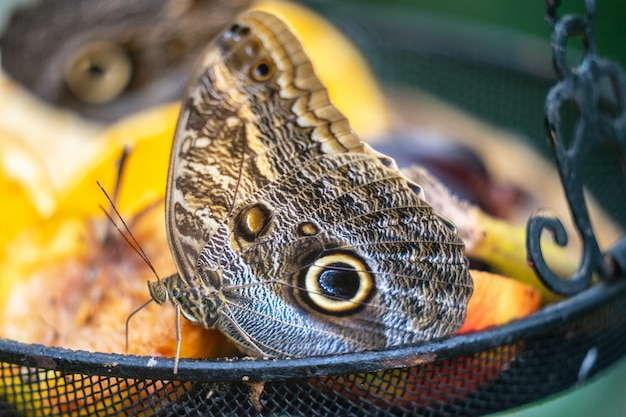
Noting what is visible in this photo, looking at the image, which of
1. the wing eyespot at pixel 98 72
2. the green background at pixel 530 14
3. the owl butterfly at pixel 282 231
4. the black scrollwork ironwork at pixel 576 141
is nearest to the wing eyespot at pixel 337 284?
the owl butterfly at pixel 282 231

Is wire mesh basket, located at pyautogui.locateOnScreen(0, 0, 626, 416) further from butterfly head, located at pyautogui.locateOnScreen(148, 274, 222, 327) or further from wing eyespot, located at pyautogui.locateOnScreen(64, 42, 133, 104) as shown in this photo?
wing eyespot, located at pyautogui.locateOnScreen(64, 42, 133, 104)

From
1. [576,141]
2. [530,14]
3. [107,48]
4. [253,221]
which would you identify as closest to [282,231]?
[253,221]

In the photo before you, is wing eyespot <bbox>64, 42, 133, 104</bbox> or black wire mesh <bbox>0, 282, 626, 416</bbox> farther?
wing eyespot <bbox>64, 42, 133, 104</bbox>

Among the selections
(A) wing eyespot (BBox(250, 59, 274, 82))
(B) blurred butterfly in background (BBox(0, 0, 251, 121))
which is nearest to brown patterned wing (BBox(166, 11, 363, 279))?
(A) wing eyespot (BBox(250, 59, 274, 82))

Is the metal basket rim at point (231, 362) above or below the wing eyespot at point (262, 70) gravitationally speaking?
below

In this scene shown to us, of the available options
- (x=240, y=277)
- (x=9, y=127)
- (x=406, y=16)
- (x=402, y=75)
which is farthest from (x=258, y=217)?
(x=406, y=16)

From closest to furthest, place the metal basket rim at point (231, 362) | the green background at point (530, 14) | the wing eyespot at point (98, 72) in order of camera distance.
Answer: the metal basket rim at point (231, 362) < the wing eyespot at point (98, 72) < the green background at point (530, 14)

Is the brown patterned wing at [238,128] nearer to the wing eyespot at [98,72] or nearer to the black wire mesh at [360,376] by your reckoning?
the black wire mesh at [360,376]
